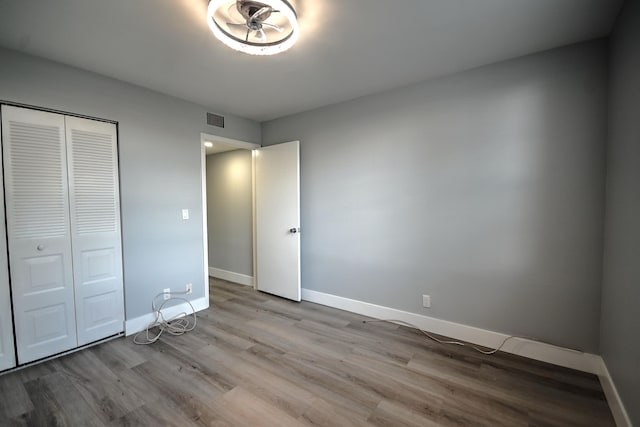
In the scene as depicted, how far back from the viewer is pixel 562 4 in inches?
65.6

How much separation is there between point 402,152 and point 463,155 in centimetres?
58

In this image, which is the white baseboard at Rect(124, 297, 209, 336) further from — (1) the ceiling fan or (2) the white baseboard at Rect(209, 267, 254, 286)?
(1) the ceiling fan

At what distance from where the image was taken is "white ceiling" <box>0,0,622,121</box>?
5.53 ft

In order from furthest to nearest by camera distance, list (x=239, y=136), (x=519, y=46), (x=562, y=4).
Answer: (x=239, y=136) → (x=519, y=46) → (x=562, y=4)

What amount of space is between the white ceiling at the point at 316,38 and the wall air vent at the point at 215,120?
63cm

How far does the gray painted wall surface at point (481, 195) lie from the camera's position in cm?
208

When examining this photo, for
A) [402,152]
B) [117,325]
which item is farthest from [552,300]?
[117,325]

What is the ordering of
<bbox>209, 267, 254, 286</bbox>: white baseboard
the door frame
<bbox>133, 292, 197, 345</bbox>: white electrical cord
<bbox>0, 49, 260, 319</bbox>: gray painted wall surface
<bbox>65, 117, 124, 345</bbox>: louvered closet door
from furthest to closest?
<bbox>209, 267, 254, 286</bbox>: white baseboard → the door frame → <bbox>133, 292, 197, 345</bbox>: white electrical cord → <bbox>65, 117, 124, 345</bbox>: louvered closet door → <bbox>0, 49, 260, 319</bbox>: gray painted wall surface

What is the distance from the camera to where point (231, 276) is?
468cm

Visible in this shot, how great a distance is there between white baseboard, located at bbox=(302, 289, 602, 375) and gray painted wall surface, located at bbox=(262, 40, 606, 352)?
0.23 feet

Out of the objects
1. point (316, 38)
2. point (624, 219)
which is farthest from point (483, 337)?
point (316, 38)

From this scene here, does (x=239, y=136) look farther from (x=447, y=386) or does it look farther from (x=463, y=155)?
(x=447, y=386)

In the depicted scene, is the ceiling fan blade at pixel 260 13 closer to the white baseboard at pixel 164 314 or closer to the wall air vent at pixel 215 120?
the wall air vent at pixel 215 120

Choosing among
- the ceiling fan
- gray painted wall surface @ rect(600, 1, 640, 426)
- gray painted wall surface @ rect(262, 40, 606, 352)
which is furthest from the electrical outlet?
the ceiling fan
